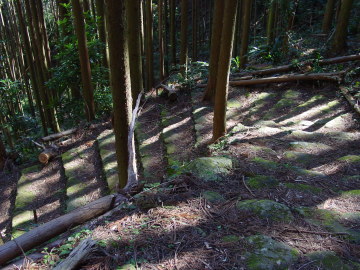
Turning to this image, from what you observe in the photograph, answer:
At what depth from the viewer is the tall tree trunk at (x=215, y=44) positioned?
6453 mm

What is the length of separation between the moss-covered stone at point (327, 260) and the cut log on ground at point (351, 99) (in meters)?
5.00

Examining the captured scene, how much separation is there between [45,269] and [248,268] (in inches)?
55.6

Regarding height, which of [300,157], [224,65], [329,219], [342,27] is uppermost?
[342,27]

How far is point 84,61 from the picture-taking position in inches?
299

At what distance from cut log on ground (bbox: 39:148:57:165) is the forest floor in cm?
76

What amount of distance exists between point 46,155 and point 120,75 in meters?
5.23

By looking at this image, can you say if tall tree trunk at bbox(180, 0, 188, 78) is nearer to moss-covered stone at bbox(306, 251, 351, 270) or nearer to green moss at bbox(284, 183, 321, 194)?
green moss at bbox(284, 183, 321, 194)

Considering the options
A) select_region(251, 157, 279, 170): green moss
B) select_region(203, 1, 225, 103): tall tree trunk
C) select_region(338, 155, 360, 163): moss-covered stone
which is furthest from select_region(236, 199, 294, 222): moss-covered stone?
select_region(203, 1, 225, 103): tall tree trunk

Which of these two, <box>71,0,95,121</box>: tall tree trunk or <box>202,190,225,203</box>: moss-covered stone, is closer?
<box>202,190,225,203</box>: moss-covered stone

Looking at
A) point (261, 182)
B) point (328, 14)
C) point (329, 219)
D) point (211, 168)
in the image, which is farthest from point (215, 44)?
point (328, 14)

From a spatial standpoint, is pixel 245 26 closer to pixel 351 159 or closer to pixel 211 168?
pixel 351 159

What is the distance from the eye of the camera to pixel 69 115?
31.7ft

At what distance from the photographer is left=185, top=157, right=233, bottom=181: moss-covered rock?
3223mm

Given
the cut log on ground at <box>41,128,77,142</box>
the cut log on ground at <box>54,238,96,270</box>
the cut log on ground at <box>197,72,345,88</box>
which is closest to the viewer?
the cut log on ground at <box>54,238,96,270</box>
